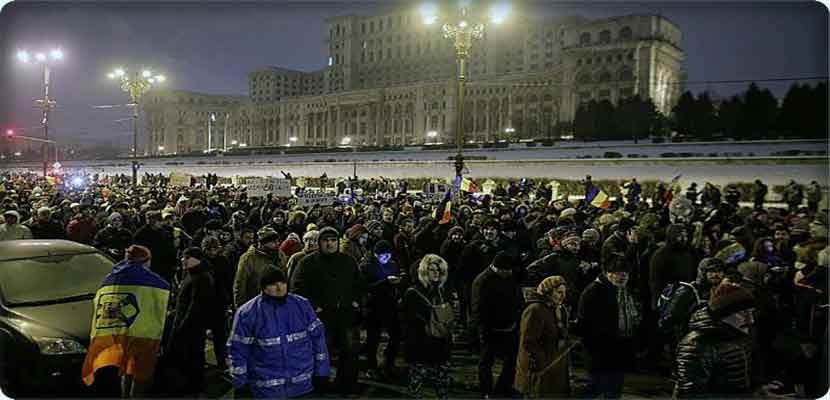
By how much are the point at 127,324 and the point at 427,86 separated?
7832 centimetres

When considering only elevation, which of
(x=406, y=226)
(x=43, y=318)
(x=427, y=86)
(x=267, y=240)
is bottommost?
(x=43, y=318)

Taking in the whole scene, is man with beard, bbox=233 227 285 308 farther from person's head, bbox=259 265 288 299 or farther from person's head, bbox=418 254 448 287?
person's head, bbox=259 265 288 299

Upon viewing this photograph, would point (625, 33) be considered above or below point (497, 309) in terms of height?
above

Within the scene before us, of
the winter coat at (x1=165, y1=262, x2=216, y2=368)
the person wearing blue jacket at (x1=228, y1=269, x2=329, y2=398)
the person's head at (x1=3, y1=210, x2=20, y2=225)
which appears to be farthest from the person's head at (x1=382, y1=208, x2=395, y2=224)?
the person wearing blue jacket at (x1=228, y1=269, x2=329, y2=398)

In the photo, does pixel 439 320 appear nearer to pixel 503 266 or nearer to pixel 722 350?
pixel 503 266

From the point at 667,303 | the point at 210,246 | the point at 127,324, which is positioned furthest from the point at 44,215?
the point at 667,303

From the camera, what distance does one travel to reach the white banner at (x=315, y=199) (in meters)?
11.4

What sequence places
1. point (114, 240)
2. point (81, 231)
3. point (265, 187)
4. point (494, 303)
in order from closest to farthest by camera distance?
point (494, 303) < point (114, 240) < point (81, 231) < point (265, 187)

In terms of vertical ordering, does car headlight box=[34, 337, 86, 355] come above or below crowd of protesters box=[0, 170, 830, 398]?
below

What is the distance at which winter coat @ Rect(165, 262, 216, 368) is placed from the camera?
203 inches

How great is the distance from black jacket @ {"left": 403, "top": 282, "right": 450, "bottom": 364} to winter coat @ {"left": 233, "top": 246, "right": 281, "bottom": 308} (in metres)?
1.65

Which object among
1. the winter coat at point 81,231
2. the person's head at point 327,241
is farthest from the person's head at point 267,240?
the winter coat at point 81,231

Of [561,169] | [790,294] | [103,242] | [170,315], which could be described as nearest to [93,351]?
[170,315]

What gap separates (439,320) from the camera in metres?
5.08
